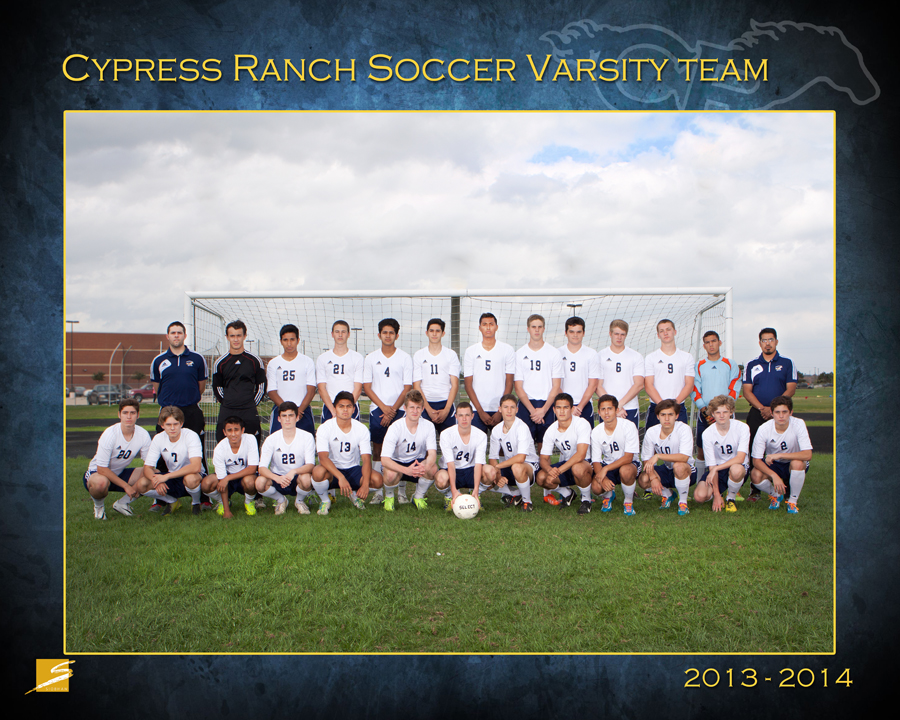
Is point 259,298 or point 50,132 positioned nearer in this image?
point 50,132

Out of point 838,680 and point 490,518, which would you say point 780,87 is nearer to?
point 838,680

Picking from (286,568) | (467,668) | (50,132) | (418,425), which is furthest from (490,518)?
(50,132)

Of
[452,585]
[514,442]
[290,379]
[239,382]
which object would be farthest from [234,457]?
[452,585]

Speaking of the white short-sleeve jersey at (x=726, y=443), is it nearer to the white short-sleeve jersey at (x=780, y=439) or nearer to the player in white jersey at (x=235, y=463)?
the white short-sleeve jersey at (x=780, y=439)

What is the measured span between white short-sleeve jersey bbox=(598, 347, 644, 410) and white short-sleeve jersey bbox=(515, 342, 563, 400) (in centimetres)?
57

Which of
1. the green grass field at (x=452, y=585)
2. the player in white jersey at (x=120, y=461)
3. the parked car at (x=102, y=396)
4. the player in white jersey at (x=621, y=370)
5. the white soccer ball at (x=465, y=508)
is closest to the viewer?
the green grass field at (x=452, y=585)

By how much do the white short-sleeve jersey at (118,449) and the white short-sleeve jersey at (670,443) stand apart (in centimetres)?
501

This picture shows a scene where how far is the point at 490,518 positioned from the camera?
5.16m

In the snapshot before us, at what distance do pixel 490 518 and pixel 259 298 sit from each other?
456cm

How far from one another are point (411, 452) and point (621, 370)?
2.44 meters

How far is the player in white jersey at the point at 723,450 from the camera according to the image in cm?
558

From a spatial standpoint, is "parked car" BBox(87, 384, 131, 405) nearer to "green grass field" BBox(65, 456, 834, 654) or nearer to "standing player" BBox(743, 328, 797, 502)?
"green grass field" BBox(65, 456, 834, 654)

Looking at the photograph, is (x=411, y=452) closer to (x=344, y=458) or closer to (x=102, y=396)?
(x=344, y=458)

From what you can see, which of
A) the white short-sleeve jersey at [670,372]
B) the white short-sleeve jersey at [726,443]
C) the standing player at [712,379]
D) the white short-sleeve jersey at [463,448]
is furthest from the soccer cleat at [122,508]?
the standing player at [712,379]
